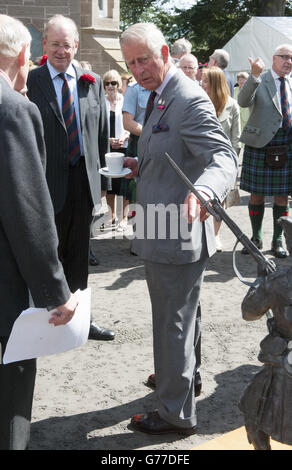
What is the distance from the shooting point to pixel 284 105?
21.6ft

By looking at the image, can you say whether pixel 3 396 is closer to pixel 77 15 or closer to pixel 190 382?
pixel 190 382

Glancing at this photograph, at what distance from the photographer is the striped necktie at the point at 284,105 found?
21.6ft

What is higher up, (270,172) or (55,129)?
(55,129)

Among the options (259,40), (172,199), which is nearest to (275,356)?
(172,199)

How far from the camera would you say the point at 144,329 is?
187 inches

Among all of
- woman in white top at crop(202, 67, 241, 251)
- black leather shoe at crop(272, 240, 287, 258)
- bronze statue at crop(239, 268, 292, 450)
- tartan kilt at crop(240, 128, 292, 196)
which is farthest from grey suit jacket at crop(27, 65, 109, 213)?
black leather shoe at crop(272, 240, 287, 258)

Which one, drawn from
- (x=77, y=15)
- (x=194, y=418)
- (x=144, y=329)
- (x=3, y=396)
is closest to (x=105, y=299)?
(x=144, y=329)

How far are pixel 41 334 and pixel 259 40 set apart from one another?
15322 millimetres

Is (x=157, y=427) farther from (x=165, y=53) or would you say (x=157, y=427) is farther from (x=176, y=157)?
(x=165, y=53)

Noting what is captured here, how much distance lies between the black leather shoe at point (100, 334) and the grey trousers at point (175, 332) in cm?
138

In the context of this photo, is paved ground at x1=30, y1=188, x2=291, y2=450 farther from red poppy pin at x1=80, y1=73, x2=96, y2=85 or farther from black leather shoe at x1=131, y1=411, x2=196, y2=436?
red poppy pin at x1=80, y1=73, x2=96, y2=85

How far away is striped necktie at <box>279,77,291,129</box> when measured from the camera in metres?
6.58

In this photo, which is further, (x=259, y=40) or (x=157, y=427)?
(x=259, y=40)

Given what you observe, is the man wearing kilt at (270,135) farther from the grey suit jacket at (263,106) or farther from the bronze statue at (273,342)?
the bronze statue at (273,342)
